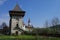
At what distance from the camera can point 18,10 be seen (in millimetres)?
75625

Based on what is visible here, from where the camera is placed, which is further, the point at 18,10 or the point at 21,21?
the point at 18,10

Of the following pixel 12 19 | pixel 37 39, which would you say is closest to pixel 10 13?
pixel 12 19

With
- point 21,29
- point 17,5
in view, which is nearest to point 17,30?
point 21,29

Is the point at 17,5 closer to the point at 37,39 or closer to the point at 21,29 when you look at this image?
the point at 21,29

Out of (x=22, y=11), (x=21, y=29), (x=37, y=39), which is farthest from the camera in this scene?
(x=22, y=11)

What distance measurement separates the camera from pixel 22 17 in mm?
71812

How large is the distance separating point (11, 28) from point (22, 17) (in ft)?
21.3

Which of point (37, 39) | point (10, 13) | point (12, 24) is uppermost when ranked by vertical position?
point (10, 13)

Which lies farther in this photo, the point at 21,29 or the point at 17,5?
the point at 17,5

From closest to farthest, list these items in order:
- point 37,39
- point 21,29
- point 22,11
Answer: point 37,39 → point 21,29 → point 22,11

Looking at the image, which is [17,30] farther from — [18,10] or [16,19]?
[18,10]

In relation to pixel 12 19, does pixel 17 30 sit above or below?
below

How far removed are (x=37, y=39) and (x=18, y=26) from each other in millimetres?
47726

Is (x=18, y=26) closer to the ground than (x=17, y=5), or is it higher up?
closer to the ground
